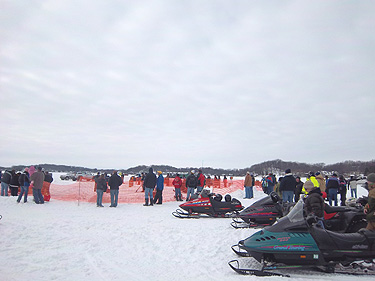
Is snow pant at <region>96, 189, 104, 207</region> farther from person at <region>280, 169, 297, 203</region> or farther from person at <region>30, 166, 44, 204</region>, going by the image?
person at <region>280, 169, 297, 203</region>

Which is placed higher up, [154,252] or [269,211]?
[269,211]

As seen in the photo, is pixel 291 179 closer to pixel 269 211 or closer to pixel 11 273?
pixel 269 211

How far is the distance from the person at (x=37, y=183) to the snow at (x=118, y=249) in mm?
2747

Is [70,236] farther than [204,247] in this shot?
Yes

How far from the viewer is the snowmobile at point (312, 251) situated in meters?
4.61

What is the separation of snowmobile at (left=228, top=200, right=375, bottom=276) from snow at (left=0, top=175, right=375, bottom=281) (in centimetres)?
21

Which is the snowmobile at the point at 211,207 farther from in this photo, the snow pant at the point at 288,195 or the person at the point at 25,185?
the person at the point at 25,185

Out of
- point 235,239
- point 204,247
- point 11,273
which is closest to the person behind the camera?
point 11,273

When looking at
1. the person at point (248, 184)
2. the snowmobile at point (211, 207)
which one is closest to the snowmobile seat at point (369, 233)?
the snowmobile at point (211, 207)

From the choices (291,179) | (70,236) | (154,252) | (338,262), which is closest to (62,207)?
(70,236)

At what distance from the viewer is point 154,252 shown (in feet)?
19.4

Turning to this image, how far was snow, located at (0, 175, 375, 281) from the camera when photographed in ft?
15.3

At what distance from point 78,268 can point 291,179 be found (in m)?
9.63

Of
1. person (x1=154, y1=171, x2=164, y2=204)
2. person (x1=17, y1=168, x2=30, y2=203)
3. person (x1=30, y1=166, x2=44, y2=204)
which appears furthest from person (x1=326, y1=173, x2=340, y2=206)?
person (x1=17, y1=168, x2=30, y2=203)
